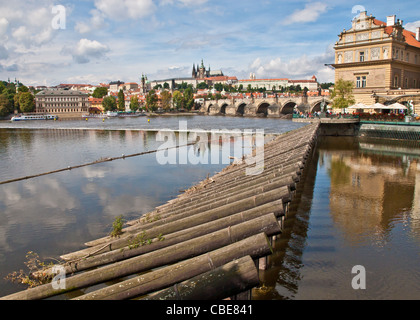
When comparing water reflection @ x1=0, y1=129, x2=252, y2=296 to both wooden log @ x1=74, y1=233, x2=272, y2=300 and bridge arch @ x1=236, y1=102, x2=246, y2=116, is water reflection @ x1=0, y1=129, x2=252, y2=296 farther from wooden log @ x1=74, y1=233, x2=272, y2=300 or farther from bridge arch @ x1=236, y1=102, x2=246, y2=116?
bridge arch @ x1=236, y1=102, x2=246, y2=116

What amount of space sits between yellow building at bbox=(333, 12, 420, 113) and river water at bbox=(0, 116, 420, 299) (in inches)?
860

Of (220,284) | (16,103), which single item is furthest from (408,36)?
(16,103)

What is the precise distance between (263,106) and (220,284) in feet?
401

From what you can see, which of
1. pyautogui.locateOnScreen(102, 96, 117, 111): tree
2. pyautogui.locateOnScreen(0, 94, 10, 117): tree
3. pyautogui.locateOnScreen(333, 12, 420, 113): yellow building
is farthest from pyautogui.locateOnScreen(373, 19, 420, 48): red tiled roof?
pyautogui.locateOnScreen(102, 96, 117, 111): tree

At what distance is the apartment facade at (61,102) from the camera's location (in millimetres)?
134250

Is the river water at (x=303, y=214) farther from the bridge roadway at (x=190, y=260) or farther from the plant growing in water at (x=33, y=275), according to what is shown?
the bridge roadway at (x=190, y=260)

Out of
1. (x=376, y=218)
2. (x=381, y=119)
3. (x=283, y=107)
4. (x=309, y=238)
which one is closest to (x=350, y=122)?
(x=381, y=119)

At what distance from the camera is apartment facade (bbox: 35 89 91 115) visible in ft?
440

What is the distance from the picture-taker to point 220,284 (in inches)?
170

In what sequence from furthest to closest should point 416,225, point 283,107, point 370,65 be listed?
point 283,107 < point 370,65 < point 416,225

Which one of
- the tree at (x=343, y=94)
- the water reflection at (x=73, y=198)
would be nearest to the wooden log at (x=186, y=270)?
the water reflection at (x=73, y=198)

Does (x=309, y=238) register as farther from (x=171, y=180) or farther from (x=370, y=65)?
Result: (x=370, y=65)
